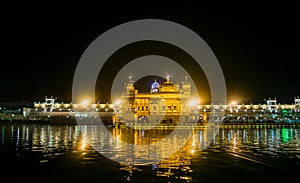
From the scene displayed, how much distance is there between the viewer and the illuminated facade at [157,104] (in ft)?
263

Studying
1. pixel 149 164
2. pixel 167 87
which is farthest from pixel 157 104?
pixel 149 164

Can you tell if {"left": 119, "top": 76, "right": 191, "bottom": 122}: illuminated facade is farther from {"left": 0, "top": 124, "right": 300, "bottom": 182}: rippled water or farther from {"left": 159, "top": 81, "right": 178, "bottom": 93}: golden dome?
{"left": 0, "top": 124, "right": 300, "bottom": 182}: rippled water

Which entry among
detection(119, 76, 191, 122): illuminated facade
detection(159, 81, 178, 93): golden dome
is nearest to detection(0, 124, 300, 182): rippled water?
detection(119, 76, 191, 122): illuminated facade

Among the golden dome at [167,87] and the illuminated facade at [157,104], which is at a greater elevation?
the golden dome at [167,87]

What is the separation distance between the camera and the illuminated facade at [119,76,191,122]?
263 feet

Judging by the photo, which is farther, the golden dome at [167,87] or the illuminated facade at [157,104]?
the golden dome at [167,87]

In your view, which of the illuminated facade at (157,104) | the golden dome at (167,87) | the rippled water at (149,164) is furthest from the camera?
the golden dome at (167,87)

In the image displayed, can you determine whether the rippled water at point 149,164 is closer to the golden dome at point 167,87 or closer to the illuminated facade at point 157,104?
the illuminated facade at point 157,104

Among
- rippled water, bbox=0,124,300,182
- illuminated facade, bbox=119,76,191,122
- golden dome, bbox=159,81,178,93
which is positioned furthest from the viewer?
golden dome, bbox=159,81,178,93

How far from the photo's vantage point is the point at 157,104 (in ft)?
269

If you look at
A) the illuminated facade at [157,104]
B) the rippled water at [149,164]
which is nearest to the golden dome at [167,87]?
the illuminated facade at [157,104]

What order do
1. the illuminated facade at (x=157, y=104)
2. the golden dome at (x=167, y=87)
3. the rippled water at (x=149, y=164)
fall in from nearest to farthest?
the rippled water at (x=149, y=164) → the illuminated facade at (x=157, y=104) → the golden dome at (x=167, y=87)

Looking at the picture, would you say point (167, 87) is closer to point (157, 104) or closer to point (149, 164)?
point (157, 104)

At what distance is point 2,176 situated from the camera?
16438mm
